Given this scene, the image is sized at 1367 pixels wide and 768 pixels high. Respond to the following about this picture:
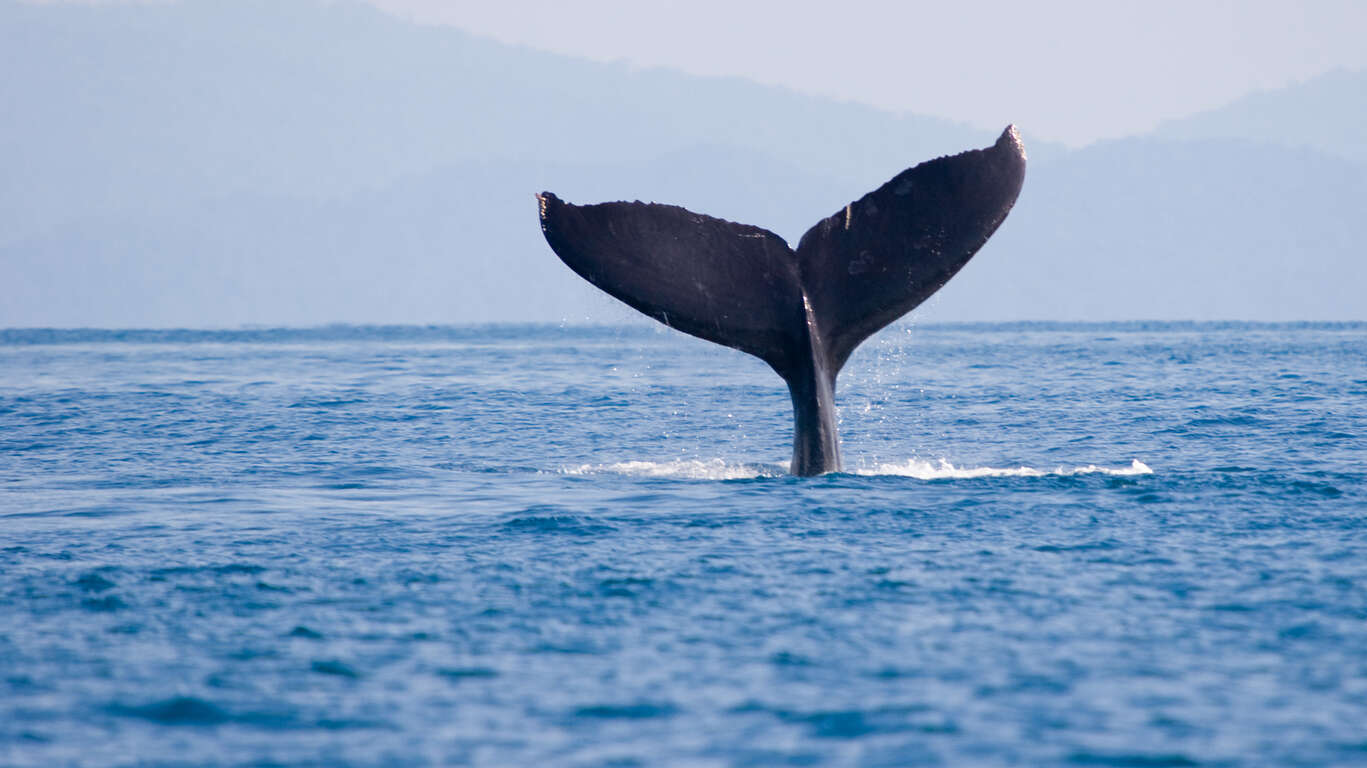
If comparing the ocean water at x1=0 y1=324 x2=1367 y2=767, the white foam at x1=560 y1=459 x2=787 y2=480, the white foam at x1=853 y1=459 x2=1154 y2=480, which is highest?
the white foam at x1=853 y1=459 x2=1154 y2=480

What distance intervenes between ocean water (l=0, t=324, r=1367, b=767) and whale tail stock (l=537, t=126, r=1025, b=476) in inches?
24.4

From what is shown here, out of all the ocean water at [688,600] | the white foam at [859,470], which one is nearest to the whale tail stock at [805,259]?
the ocean water at [688,600]

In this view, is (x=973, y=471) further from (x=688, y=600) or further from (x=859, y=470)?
(x=688, y=600)

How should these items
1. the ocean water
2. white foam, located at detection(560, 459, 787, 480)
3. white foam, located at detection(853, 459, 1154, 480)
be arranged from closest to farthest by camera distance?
the ocean water
white foam, located at detection(853, 459, 1154, 480)
white foam, located at detection(560, 459, 787, 480)

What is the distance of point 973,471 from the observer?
1455 cm

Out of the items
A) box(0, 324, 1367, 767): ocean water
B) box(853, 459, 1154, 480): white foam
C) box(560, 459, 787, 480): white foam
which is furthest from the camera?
box(560, 459, 787, 480): white foam

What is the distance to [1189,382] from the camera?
29.9 m

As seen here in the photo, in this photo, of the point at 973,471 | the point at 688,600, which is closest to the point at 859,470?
the point at 973,471

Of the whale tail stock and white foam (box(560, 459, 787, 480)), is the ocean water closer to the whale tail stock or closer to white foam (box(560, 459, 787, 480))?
white foam (box(560, 459, 787, 480))

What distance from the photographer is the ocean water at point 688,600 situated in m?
6.63

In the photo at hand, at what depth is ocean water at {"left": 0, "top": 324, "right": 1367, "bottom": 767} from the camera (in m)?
6.63

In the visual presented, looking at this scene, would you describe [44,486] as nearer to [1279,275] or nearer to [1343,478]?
[1343,478]

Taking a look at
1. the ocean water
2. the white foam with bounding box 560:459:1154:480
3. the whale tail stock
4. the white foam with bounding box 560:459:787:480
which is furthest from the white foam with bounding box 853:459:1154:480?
the whale tail stock

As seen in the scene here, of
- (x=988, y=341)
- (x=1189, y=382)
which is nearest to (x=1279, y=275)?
(x=988, y=341)
